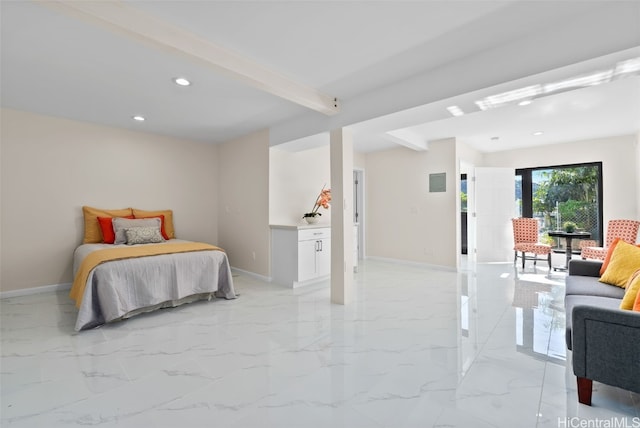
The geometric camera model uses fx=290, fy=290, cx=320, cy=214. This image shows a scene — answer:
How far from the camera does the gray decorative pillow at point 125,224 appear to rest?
13.1ft

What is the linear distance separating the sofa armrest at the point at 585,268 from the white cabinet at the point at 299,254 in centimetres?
291

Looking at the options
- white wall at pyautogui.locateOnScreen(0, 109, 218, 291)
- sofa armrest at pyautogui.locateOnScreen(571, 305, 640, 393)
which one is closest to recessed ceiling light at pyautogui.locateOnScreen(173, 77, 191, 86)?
white wall at pyautogui.locateOnScreen(0, 109, 218, 291)

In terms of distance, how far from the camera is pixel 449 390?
5.78 ft

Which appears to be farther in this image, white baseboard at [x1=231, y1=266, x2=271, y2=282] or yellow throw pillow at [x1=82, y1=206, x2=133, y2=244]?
white baseboard at [x1=231, y1=266, x2=271, y2=282]

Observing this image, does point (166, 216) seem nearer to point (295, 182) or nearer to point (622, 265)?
point (295, 182)

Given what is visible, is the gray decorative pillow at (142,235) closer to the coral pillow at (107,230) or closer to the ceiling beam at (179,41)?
the coral pillow at (107,230)

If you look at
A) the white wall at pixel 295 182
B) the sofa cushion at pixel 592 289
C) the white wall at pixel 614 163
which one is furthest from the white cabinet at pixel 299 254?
the white wall at pixel 614 163

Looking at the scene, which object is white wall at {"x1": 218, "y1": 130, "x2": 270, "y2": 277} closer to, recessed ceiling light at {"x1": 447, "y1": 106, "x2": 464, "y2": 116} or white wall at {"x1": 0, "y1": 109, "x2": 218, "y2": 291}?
white wall at {"x1": 0, "y1": 109, "x2": 218, "y2": 291}

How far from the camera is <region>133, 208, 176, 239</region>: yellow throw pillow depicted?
14.9ft

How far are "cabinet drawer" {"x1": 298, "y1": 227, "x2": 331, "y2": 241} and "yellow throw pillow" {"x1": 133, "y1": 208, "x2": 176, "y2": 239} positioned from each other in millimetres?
2238

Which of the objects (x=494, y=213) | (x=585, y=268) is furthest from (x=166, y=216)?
(x=494, y=213)

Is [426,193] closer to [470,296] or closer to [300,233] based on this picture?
[470,296]

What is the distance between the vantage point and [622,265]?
2465 millimetres

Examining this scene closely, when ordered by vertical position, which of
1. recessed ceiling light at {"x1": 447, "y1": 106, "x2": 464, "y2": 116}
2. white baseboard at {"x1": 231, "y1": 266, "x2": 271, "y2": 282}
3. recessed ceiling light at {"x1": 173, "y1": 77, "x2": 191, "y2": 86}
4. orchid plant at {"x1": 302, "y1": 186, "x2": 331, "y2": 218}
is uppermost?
recessed ceiling light at {"x1": 173, "y1": 77, "x2": 191, "y2": 86}
